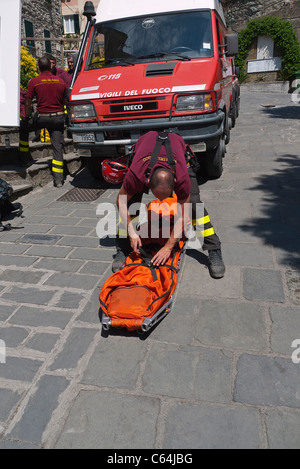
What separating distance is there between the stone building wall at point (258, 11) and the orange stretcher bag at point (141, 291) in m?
28.7

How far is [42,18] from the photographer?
25.3 m

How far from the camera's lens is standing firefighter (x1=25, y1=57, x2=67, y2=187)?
684 centimetres

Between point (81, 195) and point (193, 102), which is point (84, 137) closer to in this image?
point (81, 195)

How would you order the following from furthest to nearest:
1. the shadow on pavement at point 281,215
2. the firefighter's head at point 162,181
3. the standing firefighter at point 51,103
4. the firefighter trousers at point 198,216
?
the standing firefighter at point 51,103, the shadow on pavement at point 281,215, the firefighter trousers at point 198,216, the firefighter's head at point 162,181

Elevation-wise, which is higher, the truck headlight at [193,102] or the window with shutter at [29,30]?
the window with shutter at [29,30]

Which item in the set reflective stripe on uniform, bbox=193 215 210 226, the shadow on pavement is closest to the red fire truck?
the shadow on pavement

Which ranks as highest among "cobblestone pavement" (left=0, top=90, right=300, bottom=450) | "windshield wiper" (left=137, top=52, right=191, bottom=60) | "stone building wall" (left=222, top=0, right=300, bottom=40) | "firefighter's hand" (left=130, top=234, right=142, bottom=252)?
"stone building wall" (left=222, top=0, right=300, bottom=40)

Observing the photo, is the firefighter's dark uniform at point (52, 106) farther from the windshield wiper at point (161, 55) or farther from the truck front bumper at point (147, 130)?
the windshield wiper at point (161, 55)

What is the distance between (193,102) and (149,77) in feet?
2.47

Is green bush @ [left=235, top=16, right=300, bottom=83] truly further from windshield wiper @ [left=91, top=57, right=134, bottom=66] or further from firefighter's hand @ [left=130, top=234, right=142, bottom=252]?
firefighter's hand @ [left=130, top=234, right=142, bottom=252]

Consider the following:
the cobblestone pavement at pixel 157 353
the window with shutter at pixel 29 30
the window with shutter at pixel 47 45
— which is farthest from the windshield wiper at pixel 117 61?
the window with shutter at pixel 47 45

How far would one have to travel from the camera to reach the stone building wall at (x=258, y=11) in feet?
88.0

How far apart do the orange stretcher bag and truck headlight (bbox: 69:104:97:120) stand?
298 cm

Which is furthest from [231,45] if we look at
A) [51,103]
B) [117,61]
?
[51,103]
